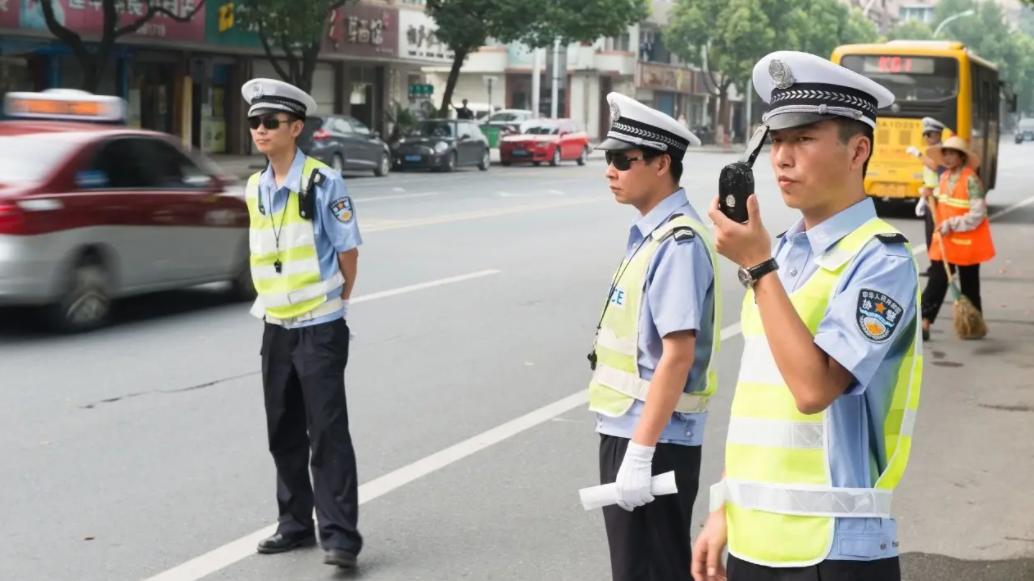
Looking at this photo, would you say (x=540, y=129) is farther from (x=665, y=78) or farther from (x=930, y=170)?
(x=665, y=78)

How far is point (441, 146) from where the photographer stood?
1559 inches

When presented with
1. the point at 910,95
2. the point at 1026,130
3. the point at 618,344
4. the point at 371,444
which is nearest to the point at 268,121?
the point at 618,344

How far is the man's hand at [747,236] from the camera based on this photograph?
107 inches

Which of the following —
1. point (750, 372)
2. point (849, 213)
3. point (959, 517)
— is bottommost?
point (959, 517)

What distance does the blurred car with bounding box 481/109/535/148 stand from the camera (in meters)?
51.5

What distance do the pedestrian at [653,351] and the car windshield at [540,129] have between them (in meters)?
42.7

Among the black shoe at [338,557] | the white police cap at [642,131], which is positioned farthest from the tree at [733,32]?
the white police cap at [642,131]

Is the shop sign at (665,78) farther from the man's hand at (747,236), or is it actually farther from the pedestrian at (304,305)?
the man's hand at (747,236)

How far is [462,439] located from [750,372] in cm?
533

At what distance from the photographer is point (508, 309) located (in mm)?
13398

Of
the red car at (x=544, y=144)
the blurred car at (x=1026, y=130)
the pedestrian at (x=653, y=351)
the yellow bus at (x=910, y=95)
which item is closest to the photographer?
the pedestrian at (x=653, y=351)

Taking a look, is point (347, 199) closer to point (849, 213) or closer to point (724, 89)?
point (849, 213)

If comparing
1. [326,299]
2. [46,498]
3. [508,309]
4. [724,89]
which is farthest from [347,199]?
[724,89]

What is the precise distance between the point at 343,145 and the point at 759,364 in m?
31.9
